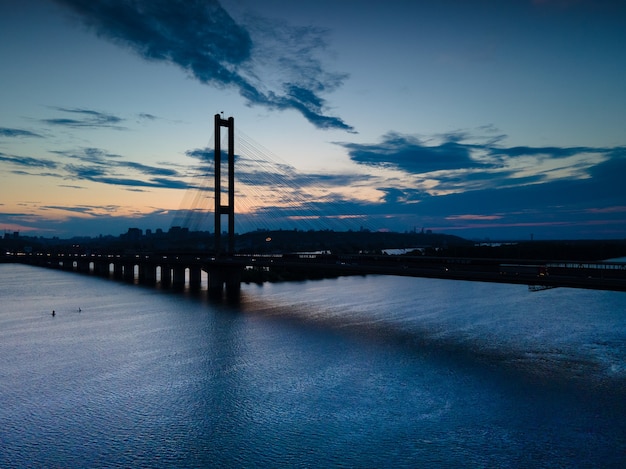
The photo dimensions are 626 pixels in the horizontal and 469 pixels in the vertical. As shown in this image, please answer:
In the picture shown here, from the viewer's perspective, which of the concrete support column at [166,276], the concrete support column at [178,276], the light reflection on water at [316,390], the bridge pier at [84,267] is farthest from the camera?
the bridge pier at [84,267]

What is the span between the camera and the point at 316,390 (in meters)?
18.4

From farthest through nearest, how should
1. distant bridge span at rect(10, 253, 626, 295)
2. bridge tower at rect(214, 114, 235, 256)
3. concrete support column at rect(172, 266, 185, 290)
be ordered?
concrete support column at rect(172, 266, 185, 290), bridge tower at rect(214, 114, 235, 256), distant bridge span at rect(10, 253, 626, 295)

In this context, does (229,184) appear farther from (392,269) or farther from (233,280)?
(392,269)

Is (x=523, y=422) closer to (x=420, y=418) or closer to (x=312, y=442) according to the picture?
(x=420, y=418)

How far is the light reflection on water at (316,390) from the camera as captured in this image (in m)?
13.6

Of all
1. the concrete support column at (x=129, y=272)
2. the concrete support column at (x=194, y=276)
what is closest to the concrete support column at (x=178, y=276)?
the concrete support column at (x=194, y=276)

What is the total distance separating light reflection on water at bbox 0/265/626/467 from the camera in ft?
44.6

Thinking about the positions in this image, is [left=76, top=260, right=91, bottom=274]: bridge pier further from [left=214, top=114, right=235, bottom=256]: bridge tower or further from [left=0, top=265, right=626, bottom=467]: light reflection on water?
[left=0, top=265, right=626, bottom=467]: light reflection on water

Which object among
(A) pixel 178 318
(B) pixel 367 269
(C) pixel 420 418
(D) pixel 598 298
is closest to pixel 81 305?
(A) pixel 178 318

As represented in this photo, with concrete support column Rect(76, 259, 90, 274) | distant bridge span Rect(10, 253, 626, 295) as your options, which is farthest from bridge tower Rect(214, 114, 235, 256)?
concrete support column Rect(76, 259, 90, 274)

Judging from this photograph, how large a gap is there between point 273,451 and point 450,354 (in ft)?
41.0

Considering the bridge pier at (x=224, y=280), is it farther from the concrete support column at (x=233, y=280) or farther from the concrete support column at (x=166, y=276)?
the concrete support column at (x=166, y=276)

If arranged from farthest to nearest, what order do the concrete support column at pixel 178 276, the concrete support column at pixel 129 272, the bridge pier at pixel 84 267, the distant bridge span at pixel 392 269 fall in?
1. the bridge pier at pixel 84 267
2. the concrete support column at pixel 129 272
3. the concrete support column at pixel 178 276
4. the distant bridge span at pixel 392 269

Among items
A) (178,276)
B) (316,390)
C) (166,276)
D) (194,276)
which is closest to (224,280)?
(194,276)
